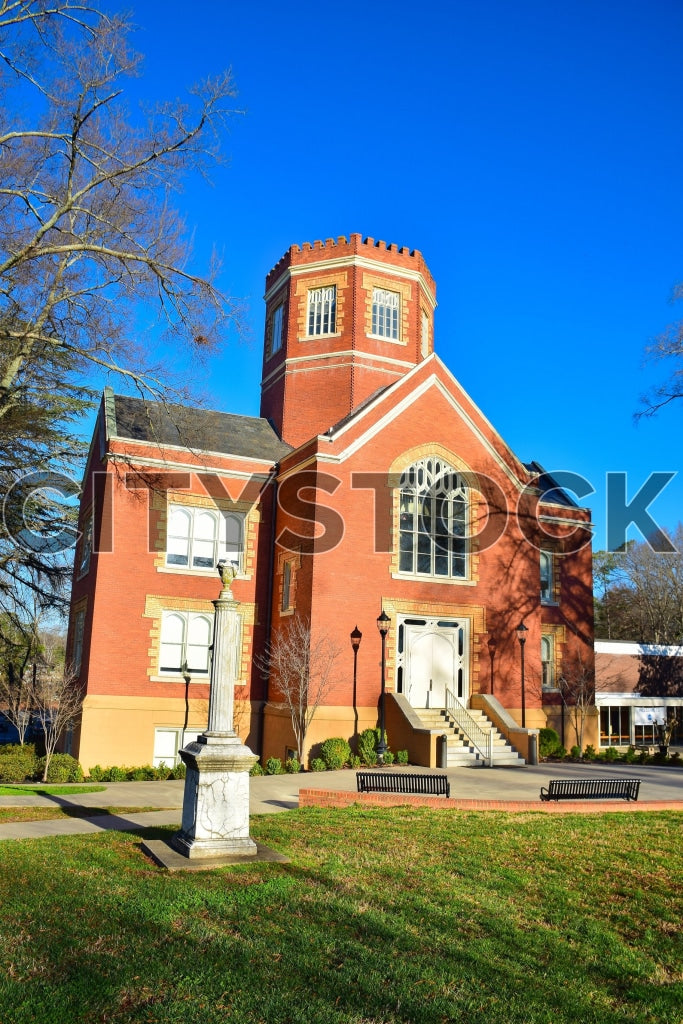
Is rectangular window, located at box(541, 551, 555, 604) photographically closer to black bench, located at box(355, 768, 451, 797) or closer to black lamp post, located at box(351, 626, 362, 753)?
black lamp post, located at box(351, 626, 362, 753)

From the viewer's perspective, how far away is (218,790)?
10102 millimetres

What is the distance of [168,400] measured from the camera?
1706 cm

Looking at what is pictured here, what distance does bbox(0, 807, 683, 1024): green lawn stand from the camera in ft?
18.9

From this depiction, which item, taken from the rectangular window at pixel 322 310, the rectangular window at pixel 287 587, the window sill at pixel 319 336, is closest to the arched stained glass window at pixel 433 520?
the rectangular window at pixel 287 587

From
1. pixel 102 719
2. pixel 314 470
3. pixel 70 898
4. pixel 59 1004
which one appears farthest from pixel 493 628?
pixel 59 1004

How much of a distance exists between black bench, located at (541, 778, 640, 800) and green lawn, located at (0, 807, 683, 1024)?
13.4 ft

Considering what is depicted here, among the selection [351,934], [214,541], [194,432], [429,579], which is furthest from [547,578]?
[351,934]

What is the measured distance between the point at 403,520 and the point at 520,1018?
65.9 feet

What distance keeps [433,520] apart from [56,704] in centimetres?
1273

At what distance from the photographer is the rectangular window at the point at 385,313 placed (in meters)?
32.0

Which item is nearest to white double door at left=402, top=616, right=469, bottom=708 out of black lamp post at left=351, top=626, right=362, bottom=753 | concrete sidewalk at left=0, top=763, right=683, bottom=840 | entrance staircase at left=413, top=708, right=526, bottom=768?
entrance staircase at left=413, top=708, right=526, bottom=768

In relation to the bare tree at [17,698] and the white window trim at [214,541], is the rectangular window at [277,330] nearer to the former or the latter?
the white window trim at [214,541]

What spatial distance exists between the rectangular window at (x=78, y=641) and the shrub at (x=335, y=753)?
8835mm

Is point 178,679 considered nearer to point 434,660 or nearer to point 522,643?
point 434,660
